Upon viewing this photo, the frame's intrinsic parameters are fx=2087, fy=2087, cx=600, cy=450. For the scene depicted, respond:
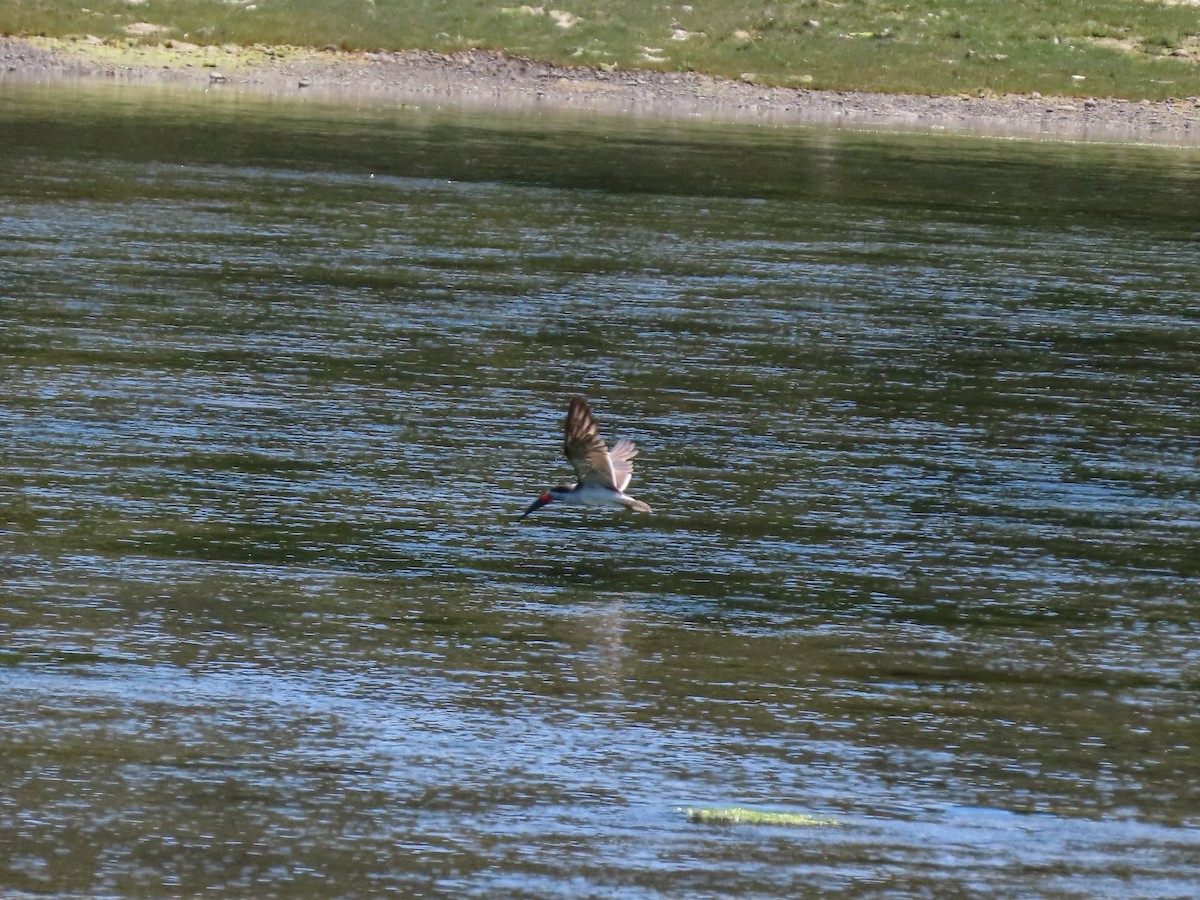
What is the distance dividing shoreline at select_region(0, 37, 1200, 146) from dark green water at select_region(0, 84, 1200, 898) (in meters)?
30.8

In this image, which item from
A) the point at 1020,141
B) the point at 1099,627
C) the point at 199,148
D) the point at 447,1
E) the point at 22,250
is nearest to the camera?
the point at 1099,627

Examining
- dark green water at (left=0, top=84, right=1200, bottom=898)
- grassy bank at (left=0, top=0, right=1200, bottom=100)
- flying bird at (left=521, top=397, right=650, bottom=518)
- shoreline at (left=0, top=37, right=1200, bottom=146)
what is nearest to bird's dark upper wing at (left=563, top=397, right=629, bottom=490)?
flying bird at (left=521, top=397, right=650, bottom=518)

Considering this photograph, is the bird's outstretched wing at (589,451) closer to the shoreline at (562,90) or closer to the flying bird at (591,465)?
the flying bird at (591,465)

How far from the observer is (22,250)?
925 inches

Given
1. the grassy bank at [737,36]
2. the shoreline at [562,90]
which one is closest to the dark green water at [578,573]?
the shoreline at [562,90]

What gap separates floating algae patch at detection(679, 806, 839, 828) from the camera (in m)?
8.52

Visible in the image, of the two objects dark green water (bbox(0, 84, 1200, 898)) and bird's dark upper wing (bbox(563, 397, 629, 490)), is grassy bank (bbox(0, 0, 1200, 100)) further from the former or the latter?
bird's dark upper wing (bbox(563, 397, 629, 490))

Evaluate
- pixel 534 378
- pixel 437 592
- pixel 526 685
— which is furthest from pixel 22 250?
pixel 526 685

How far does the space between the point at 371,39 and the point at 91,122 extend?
23988mm

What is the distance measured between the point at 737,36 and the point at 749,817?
60.9 meters

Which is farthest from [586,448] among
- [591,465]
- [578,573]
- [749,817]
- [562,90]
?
[562,90]

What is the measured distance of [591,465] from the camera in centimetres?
1179

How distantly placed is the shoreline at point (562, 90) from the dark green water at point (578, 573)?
3078cm

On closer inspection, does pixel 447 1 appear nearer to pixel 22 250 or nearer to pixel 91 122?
pixel 91 122
